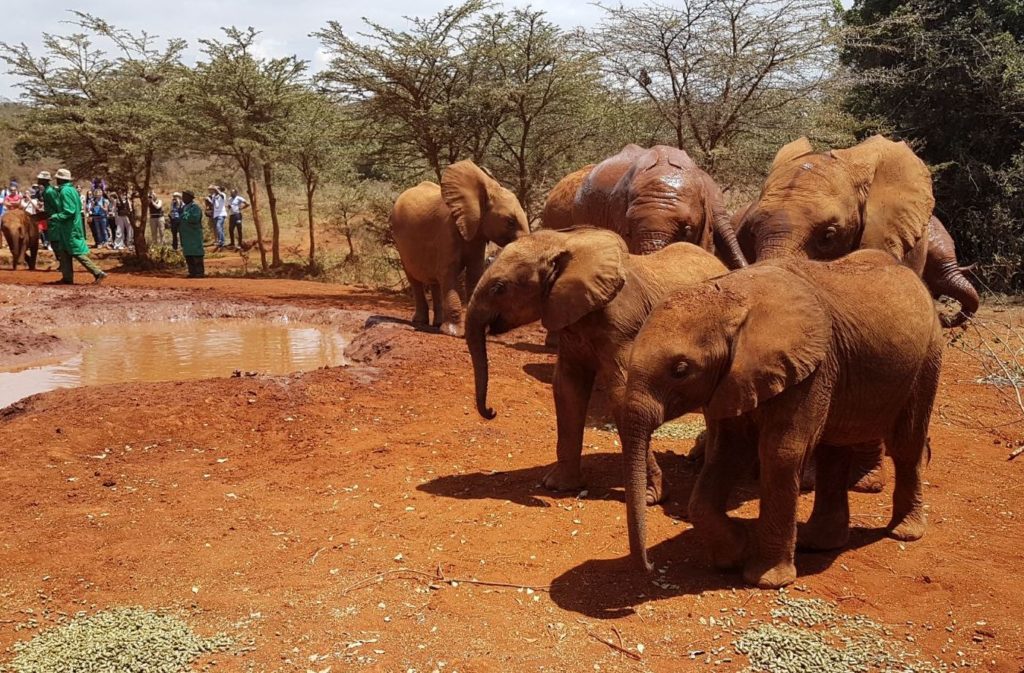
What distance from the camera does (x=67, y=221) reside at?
1666cm

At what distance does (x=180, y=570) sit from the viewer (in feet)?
15.9

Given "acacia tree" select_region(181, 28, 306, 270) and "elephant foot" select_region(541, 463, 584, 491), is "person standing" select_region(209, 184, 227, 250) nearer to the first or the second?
"acacia tree" select_region(181, 28, 306, 270)

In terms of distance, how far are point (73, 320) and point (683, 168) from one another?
1031 centimetres

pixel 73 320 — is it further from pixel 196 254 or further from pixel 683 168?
pixel 683 168

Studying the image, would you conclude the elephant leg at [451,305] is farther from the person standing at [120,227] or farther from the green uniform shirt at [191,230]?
the person standing at [120,227]

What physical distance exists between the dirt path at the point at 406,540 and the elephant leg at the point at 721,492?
0.60 feet

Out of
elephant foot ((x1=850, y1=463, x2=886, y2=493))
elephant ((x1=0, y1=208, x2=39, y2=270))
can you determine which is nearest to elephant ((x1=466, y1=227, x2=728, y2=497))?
elephant foot ((x1=850, y1=463, x2=886, y2=493))

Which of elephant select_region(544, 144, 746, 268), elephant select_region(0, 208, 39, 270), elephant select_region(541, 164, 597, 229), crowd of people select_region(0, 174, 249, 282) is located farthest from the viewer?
crowd of people select_region(0, 174, 249, 282)

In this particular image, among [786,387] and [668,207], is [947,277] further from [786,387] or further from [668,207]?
[786,387]

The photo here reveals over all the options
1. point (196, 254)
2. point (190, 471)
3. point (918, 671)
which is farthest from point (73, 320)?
point (918, 671)

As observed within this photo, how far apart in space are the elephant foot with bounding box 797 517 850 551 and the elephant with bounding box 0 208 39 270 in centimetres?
2079

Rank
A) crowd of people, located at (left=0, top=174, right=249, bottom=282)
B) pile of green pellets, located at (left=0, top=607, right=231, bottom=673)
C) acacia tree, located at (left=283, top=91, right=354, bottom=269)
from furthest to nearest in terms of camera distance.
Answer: crowd of people, located at (left=0, top=174, right=249, bottom=282)
acacia tree, located at (left=283, top=91, right=354, bottom=269)
pile of green pellets, located at (left=0, top=607, right=231, bottom=673)

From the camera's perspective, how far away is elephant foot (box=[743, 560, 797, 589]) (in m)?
4.52

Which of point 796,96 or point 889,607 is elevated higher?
point 796,96
